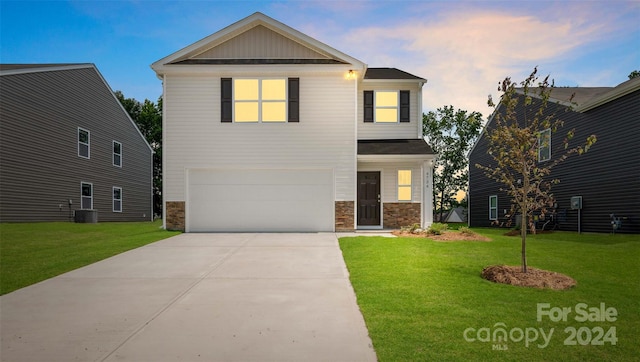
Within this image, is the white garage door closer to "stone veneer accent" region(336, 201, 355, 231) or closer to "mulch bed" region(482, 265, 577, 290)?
"stone veneer accent" region(336, 201, 355, 231)

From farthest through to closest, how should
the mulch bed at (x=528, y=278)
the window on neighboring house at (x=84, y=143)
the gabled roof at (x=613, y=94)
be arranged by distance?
the window on neighboring house at (x=84, y=143), the gabled roof at (x=613, y=94), the mulch bed at (x=528, y=278)

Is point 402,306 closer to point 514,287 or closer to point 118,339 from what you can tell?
point 514,287

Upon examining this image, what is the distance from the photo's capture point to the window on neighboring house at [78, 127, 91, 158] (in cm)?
2119

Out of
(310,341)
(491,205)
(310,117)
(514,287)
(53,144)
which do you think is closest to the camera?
(310,341)

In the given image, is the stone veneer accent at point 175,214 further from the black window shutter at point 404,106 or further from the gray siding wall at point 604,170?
the gray siding wall at point 604,170

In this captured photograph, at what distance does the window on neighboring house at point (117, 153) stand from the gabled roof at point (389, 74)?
15696mm

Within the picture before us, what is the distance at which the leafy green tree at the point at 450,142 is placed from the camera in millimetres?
33375

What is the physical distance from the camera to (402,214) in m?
15.8

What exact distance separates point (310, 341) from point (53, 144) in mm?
19334

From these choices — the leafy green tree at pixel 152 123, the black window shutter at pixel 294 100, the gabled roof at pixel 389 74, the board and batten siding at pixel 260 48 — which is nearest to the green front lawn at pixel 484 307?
the black window shutter at pixel 294 100

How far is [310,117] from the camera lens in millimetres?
14766

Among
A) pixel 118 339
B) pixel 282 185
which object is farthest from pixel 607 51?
pixel 118 339

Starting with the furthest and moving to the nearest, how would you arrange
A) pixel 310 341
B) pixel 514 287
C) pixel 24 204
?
pixel 24 204
pixel 514 287
pixel 310 341

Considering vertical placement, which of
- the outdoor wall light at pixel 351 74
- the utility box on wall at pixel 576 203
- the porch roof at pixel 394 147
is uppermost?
the outdoor wall light at pixel 351 74
